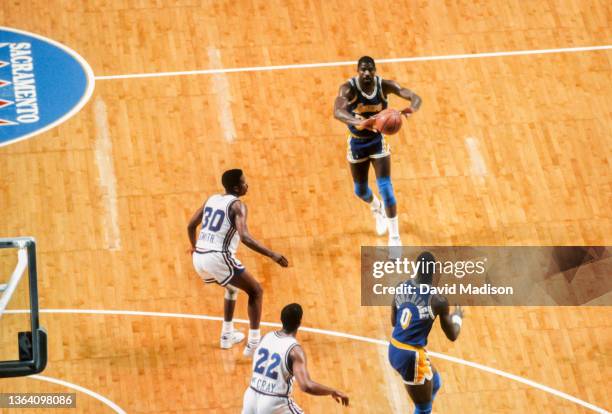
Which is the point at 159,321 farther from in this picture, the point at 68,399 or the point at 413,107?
the point at 413,107

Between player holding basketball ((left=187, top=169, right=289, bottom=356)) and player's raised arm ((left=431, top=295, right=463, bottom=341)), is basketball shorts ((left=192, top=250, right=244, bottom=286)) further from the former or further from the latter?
player's raised arm ((left=431, top=295, right=463, bottom=341))

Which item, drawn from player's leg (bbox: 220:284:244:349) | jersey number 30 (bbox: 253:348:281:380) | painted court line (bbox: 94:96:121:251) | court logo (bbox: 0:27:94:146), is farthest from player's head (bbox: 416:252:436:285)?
court logo (bbox: 0:27:94:146)

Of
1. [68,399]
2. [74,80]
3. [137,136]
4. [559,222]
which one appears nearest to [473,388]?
[559,222]

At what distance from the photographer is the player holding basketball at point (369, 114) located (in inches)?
533

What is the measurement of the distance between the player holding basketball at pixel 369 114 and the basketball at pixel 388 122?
0.15 metres

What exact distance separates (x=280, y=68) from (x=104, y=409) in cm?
574

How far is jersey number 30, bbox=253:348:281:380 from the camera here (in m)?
10.8

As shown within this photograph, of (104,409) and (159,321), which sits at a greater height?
(159,321)

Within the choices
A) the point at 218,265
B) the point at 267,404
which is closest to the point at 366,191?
the point at 218,265

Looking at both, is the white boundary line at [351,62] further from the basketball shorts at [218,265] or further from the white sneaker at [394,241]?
the basketball shorts at [218,265]

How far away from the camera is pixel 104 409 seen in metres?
12.3

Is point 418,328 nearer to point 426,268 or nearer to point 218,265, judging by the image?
point 426,268

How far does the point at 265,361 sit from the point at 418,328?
1484 mm

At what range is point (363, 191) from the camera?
559 inches
